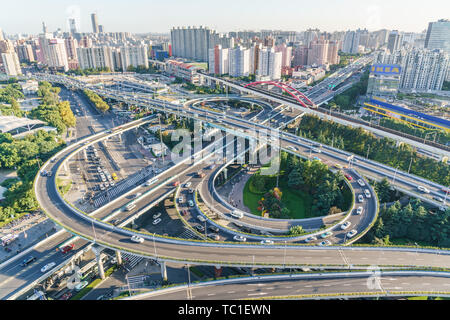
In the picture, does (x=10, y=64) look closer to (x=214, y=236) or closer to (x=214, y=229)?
(x=214, y=229)

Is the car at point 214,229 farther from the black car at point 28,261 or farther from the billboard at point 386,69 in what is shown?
the billboard at point 386,69

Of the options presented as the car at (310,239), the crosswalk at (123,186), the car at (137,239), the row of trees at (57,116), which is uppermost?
the row of trees at (57,116)

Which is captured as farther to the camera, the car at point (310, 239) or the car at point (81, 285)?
the car at point (310, 239)

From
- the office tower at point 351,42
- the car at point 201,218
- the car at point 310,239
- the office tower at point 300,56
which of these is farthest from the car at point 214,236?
the office tower at point 351,42

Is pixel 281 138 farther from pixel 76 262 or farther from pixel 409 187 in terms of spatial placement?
pixel 76 262

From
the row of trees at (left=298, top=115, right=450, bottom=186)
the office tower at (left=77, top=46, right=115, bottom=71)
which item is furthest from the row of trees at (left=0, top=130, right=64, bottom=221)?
the office tower at (left=77, top=46, right=115, bottom=71)

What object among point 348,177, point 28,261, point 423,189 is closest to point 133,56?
point 348,177

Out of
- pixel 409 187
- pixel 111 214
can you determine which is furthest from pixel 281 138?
pixel 111 214
